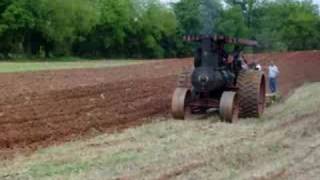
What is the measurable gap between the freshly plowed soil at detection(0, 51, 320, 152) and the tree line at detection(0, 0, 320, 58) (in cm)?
3879

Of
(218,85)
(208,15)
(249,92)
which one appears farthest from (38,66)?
(218,85)

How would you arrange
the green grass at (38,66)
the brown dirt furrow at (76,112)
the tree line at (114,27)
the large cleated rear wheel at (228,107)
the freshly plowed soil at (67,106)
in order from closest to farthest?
1. the brown dirt furrow at (76,112)
2. the freshly plowed soil at (67,106)
3. the large cleated rear wheel at (228,107)
4. the green grass at (38,66)
5. the tree line at (114,27)

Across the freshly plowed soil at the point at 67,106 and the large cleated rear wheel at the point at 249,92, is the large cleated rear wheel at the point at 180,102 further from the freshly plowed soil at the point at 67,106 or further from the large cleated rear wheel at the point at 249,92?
the large cleated rear wheel at the point at 249,92

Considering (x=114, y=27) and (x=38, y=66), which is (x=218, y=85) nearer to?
A: (x=38, y=66)

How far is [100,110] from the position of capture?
18516mm

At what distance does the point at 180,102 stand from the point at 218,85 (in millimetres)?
1071

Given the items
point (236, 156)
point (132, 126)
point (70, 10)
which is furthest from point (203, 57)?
point (70, 10)

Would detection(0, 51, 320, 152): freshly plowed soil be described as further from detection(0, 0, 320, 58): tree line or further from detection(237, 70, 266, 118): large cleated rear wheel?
detection(0, 0, 320, 58): tree line

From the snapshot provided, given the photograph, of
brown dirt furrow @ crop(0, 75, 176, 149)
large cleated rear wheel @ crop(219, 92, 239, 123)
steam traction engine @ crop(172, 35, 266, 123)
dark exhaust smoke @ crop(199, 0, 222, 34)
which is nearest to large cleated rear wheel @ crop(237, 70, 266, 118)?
steam traction engine @ crop(172, 35, 266, 123)

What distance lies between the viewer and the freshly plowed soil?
1435cm

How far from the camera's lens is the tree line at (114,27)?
7906 centimetres

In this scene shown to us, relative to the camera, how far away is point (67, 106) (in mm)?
19000

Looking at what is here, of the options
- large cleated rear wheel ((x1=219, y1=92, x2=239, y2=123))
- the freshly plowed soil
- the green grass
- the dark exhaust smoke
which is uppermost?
the dark exhaust smoke

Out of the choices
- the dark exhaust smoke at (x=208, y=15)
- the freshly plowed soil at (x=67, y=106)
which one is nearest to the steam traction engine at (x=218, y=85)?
the freshly plowed soil at (x=67, y=106)
